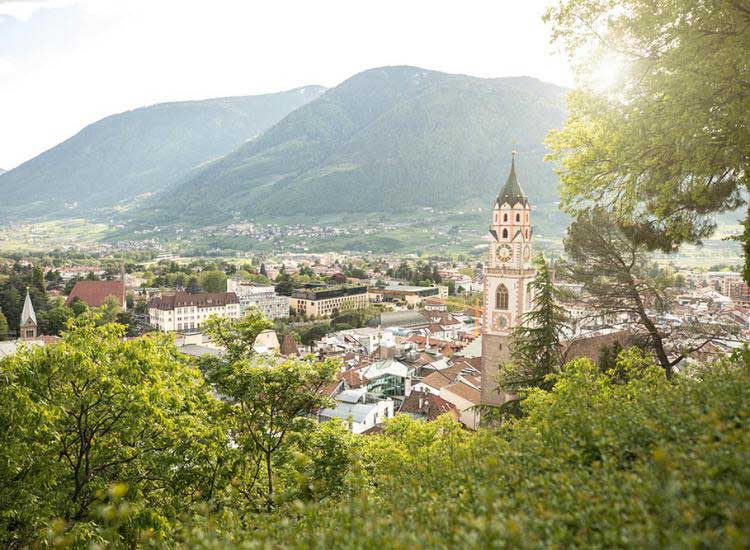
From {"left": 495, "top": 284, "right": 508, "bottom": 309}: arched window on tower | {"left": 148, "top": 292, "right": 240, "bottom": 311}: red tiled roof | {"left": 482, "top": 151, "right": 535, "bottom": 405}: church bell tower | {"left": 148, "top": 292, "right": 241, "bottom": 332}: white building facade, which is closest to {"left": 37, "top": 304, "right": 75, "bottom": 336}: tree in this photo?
{"left": 148, "top": 292, "right": 241, "bottom": 332}: white building facade

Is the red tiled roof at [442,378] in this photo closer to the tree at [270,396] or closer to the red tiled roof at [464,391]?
the red tiled roof at [464,391]

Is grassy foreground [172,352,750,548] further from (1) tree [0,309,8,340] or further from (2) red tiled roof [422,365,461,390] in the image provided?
(1) tree [0,309,8,340]

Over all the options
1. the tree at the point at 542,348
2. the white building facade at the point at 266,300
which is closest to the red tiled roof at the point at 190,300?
the white building facade at the point at 266,300

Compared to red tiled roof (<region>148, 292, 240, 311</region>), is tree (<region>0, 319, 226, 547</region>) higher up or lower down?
higher up

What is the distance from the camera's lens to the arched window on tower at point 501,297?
29.8m

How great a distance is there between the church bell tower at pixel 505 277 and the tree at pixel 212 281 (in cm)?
8403

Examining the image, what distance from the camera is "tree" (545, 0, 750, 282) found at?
27.4 ft

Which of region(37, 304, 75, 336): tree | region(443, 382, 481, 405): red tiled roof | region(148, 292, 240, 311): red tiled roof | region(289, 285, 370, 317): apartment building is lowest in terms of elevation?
region(289, 285, 370, 317): apartment building

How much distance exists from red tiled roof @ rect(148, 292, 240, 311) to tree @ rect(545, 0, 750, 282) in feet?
260

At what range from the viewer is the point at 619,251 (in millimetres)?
17188

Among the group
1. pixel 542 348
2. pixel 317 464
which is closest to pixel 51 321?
pixel 542 348

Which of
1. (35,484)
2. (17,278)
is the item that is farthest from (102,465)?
(17,278)

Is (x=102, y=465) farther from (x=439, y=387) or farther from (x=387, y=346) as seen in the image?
(x=387, y=346)

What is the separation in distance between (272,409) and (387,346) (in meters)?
46.8
